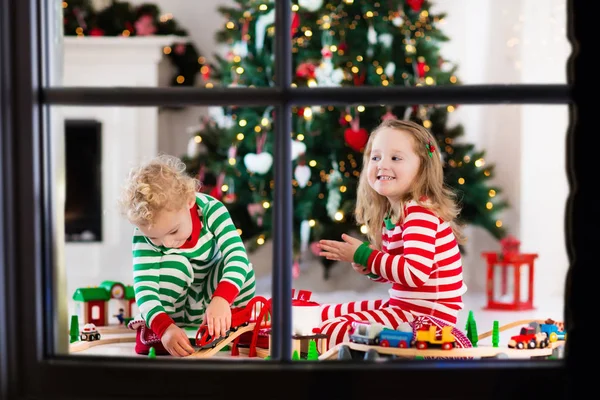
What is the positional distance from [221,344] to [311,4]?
271 centimetres

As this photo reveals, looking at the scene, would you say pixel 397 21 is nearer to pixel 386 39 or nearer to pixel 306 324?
pixel 386 39

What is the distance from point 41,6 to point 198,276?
1121 millimetres

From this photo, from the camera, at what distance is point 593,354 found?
87cm

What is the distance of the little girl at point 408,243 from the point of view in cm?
181

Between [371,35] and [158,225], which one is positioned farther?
[371,35]

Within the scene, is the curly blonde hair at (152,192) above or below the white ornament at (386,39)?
below

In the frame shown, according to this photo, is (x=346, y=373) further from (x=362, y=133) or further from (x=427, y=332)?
(x=362, y=133)

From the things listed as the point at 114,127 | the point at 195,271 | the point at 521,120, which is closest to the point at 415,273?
the point at 195,271

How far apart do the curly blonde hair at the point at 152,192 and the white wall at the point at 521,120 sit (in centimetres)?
313

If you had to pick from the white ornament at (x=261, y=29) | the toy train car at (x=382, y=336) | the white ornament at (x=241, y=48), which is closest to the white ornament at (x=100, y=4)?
the white ornament at (x=241, y=48)

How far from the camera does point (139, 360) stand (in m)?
0.96

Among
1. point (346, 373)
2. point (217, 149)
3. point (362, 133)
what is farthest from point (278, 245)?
point (217, 149)

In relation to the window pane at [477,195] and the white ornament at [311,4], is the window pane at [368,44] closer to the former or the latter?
the white ornament at [311,4]

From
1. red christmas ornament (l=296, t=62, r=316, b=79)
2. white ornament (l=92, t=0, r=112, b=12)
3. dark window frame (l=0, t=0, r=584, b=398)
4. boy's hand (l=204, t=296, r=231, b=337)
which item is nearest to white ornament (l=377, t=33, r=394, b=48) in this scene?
red christmas ornament (l=296, t=62, r=316, b=79)
